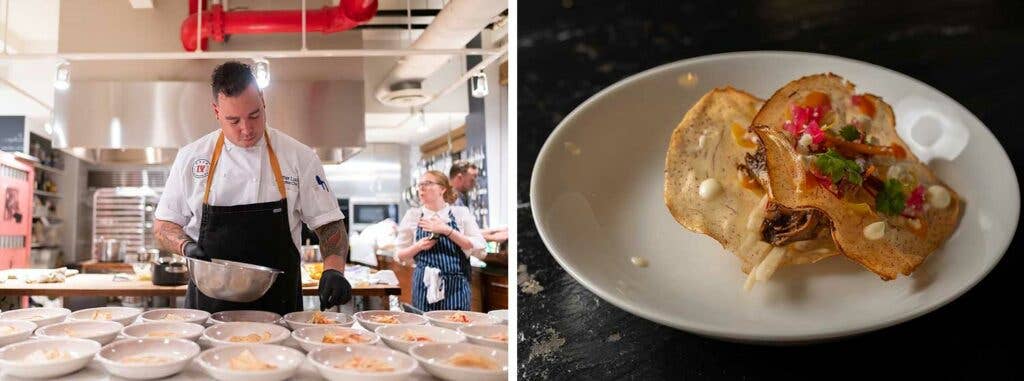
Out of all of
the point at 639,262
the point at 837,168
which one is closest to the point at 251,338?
the point at 639,262

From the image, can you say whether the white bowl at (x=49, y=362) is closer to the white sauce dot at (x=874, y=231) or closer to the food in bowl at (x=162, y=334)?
the food in bowl at (x=162, y=334)

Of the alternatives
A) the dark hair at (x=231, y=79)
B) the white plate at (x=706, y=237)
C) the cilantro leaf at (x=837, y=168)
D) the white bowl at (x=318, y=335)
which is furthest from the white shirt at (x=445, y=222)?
the cilantro leaf at (x=837, y=168)

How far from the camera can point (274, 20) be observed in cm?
127

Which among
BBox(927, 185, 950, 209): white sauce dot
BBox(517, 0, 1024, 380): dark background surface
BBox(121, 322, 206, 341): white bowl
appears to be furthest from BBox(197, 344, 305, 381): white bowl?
BBox(927, 185, 950, 209): white sauce dot

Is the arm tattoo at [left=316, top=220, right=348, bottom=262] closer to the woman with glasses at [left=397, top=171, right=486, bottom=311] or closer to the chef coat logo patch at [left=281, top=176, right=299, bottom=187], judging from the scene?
the chef coat logo patch at [left=281, top=176, right=299, bottom=187]

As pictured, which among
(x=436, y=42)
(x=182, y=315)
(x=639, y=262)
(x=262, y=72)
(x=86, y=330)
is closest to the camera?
(x=639, y=262)

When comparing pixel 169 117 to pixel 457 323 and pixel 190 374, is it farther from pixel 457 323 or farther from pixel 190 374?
pixel 457 323

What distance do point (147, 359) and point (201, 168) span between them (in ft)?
1.07

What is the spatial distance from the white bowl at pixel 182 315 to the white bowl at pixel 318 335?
0.20 metres

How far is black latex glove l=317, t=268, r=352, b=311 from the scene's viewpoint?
1110mm

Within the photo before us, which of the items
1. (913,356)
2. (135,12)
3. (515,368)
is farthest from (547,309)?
(135,12)

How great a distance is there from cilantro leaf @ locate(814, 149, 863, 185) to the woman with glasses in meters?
0.86

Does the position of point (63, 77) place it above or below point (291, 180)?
above

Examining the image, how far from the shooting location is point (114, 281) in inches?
56.2
